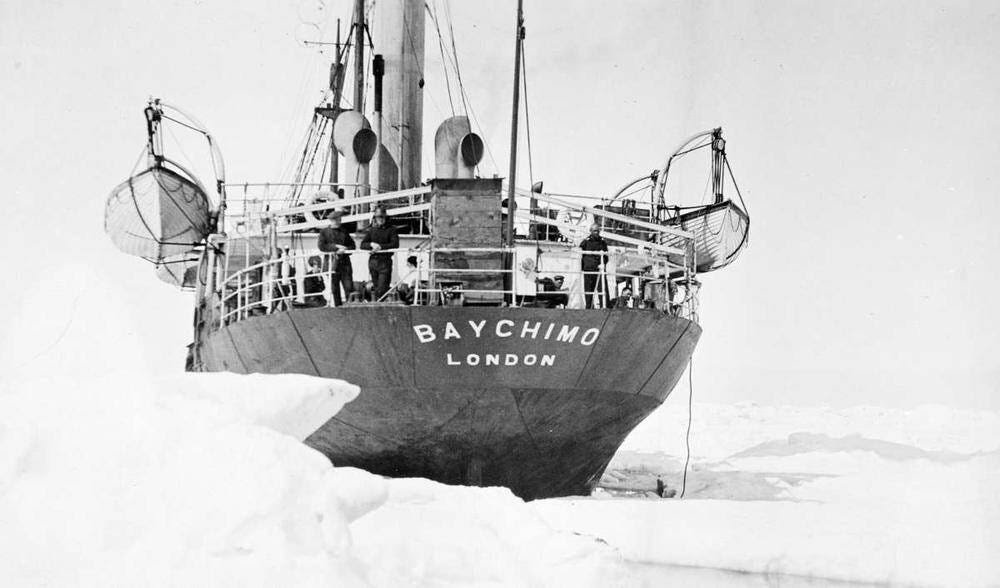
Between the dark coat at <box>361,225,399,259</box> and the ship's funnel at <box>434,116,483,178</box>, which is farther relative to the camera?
the ship's funnel at <box>434,116,483,178</box>

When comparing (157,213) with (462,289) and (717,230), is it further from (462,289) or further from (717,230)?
(717,230)

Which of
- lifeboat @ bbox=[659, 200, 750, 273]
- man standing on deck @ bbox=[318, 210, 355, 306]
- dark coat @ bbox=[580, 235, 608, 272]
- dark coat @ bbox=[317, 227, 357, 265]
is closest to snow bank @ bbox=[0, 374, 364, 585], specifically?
man standing on deck @ bbox=[318, 210, 355, 306]

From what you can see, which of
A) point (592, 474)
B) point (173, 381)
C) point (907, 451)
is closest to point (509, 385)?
point (592, 474)

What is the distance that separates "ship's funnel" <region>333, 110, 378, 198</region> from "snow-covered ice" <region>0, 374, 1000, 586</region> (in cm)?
971

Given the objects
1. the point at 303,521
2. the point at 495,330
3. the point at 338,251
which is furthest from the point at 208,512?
the point at 338,251

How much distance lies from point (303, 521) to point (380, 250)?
6665 millimetres

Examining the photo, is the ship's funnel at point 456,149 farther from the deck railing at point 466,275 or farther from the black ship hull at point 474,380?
the black ship hull at point 474,380

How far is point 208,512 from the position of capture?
150 inches

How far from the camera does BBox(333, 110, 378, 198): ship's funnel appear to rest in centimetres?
1529

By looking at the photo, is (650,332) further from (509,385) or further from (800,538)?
(800,538)

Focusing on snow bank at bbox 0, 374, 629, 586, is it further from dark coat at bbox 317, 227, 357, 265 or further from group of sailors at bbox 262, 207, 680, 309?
dark coat at bbox 317, 227, 357, 265

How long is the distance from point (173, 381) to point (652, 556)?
3.23m

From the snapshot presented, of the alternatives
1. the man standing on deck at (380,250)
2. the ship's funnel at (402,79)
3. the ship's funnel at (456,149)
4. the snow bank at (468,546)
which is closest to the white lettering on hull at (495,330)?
the man standing on deck at (380,250)

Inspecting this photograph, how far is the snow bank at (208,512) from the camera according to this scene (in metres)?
3.64
